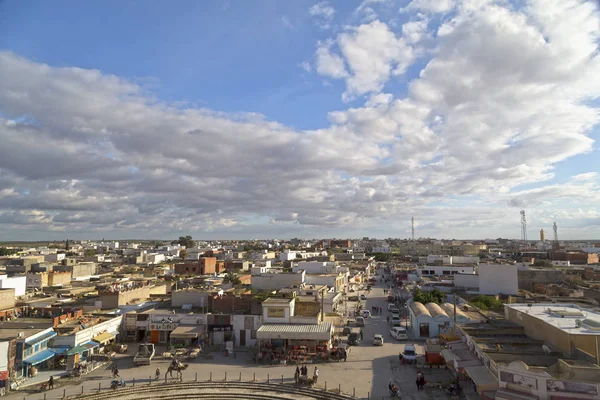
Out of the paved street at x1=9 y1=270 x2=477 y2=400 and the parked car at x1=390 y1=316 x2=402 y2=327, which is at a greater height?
the parked car at x1=390 y1=316 x2=402 y2=327

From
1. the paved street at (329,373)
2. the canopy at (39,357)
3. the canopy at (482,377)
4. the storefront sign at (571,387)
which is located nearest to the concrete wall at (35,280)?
the canopy at (39,357)

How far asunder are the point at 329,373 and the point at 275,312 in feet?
22.3

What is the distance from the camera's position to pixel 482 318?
95.0 ft

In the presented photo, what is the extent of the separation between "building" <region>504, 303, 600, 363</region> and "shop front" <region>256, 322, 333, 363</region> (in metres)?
11.5

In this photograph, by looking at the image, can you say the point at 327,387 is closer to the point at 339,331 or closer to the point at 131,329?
the point at 339,331

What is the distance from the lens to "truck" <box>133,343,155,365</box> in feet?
81.7

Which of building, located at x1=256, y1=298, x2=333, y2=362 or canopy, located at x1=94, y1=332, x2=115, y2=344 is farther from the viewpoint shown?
canopy, located at x1=94, y1=332, x2=115, y2=344

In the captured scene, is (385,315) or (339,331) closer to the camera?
(339,331)

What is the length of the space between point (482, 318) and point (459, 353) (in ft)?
29.7

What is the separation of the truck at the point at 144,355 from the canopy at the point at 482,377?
1838cm

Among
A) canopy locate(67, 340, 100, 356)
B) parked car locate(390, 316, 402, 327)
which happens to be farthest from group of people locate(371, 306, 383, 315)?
canopy locate(67, 340, 100, 356)

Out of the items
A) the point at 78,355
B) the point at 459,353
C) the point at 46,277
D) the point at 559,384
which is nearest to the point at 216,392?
the point at 78,355

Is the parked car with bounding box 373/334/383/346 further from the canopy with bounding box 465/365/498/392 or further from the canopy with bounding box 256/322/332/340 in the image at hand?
the canopy with bounding box 465/365/498/392

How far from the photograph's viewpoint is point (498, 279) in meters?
44.1
